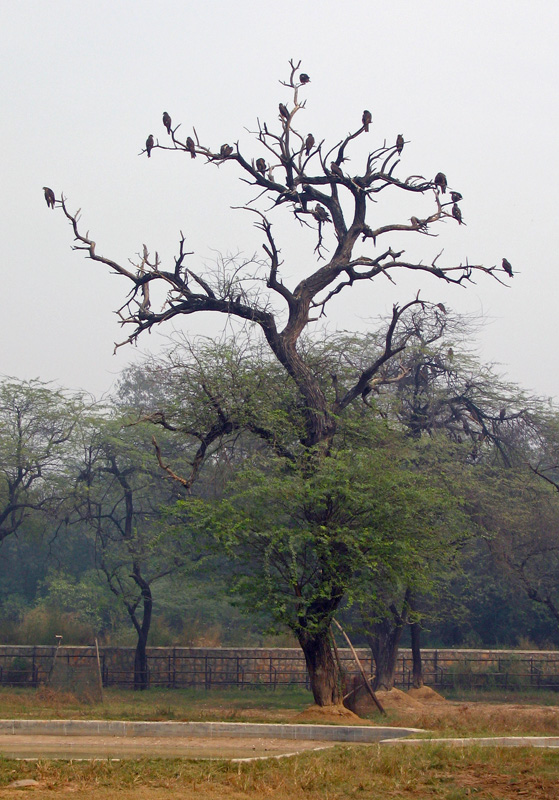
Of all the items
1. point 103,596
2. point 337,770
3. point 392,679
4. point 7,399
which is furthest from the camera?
point 103,596

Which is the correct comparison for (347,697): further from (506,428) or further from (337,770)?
(506,428)

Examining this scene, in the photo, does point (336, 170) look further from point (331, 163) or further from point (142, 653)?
point (142, 653)

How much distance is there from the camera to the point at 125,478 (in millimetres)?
32125

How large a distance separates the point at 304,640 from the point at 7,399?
1697 centimetres

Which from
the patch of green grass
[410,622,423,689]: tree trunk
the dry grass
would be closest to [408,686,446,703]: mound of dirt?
[410,622,423,689]: tree trunk

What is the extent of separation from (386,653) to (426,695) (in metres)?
1.73

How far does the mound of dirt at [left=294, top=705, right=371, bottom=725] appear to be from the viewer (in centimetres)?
1599

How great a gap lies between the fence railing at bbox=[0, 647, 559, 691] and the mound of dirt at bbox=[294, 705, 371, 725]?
11895mm

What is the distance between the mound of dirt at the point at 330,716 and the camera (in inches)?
630

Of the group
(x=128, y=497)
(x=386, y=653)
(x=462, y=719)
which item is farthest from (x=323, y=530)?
(x=128, y=497)

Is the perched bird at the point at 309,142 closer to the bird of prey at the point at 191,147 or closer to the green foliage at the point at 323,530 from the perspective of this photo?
the bird of prey at the point at 191,147

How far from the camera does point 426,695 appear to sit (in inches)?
1044

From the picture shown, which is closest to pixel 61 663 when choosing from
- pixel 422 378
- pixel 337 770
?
pixel 422 378

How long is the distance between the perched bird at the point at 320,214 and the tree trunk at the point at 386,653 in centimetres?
1203
